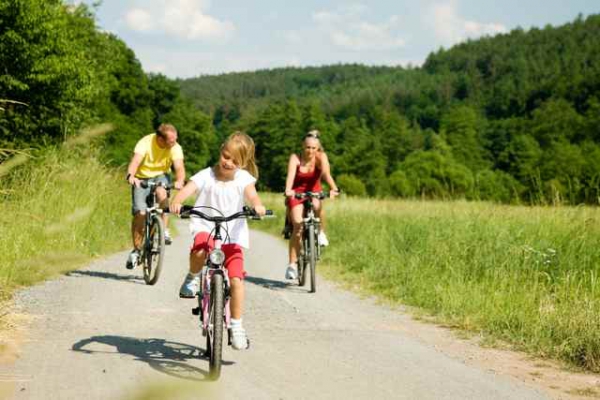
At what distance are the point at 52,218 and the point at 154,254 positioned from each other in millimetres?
7762

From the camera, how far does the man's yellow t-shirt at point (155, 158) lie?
32.0 feet

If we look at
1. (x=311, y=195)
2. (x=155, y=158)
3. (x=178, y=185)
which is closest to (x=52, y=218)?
(x=178, y=185)

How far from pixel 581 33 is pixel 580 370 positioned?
196 meters

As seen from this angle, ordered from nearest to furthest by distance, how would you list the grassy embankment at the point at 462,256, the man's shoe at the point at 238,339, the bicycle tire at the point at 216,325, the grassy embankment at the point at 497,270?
the bicycle tire at the point at 216,325, the man's shoe at the point at 238,339, the grassy embankment at the point at 462,256, the grassy embankment at the point at 497,270

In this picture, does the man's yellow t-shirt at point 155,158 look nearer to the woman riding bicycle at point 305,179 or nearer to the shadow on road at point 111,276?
the shadow on road at point 111,276

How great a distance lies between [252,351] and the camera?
5.81 metres

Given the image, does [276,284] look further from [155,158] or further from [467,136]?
[467,136]

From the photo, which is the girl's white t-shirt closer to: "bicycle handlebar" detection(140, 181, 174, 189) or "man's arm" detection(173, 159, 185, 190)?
"man's arm" detection(173, 159, 185, 190)

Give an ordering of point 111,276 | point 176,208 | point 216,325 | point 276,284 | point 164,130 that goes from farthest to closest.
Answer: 1. point 276,284
2. point 111,276
3. point 164,130
4. point 176,208
5. point 216,325

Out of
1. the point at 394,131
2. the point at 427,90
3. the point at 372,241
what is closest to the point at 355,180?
the point at 394,131

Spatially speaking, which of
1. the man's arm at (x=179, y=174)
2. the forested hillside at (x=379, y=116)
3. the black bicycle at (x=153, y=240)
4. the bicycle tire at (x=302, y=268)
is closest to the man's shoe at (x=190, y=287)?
the forested hillside at (x=379, y=116)

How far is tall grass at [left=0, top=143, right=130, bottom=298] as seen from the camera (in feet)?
5.48

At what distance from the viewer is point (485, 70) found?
194m

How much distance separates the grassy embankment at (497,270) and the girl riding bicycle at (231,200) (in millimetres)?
2746
